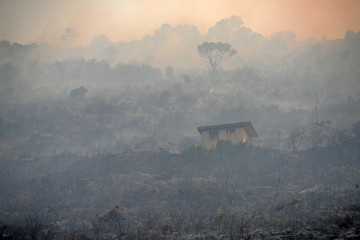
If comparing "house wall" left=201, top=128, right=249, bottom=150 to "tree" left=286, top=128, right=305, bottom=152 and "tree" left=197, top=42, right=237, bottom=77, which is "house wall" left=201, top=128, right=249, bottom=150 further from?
"tree" left=197, top=42, right=237, bottom=77

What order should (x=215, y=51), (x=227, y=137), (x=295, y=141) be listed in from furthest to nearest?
(x=215, y=51) < (x=295, y=141) < (x=227, y=137)

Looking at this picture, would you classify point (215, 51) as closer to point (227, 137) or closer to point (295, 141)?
point (295, 141)

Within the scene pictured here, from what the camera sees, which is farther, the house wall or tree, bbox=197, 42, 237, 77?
tree, bbox=197, 42, 237, 77

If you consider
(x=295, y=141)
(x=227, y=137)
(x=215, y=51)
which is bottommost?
(x=295, y=141)

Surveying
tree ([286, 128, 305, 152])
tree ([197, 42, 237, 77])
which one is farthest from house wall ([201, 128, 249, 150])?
tree ([197, 42, 237, 77])

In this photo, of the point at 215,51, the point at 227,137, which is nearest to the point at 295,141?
the point at 227,137

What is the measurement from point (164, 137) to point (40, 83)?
60884mm

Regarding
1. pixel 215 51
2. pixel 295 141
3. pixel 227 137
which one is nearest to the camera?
pixel 227 137

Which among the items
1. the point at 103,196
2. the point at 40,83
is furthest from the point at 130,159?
the point at 40,83

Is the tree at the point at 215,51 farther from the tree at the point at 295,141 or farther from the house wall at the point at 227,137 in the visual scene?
the house wall at the point at 227,137

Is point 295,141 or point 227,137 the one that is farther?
point 295,141

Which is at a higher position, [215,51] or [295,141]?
[215,51]

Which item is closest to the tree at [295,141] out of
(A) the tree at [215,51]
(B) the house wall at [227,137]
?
(B) the house wall at [227,137]

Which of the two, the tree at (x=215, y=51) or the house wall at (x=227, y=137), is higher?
the tree at (x=215, y=51)
